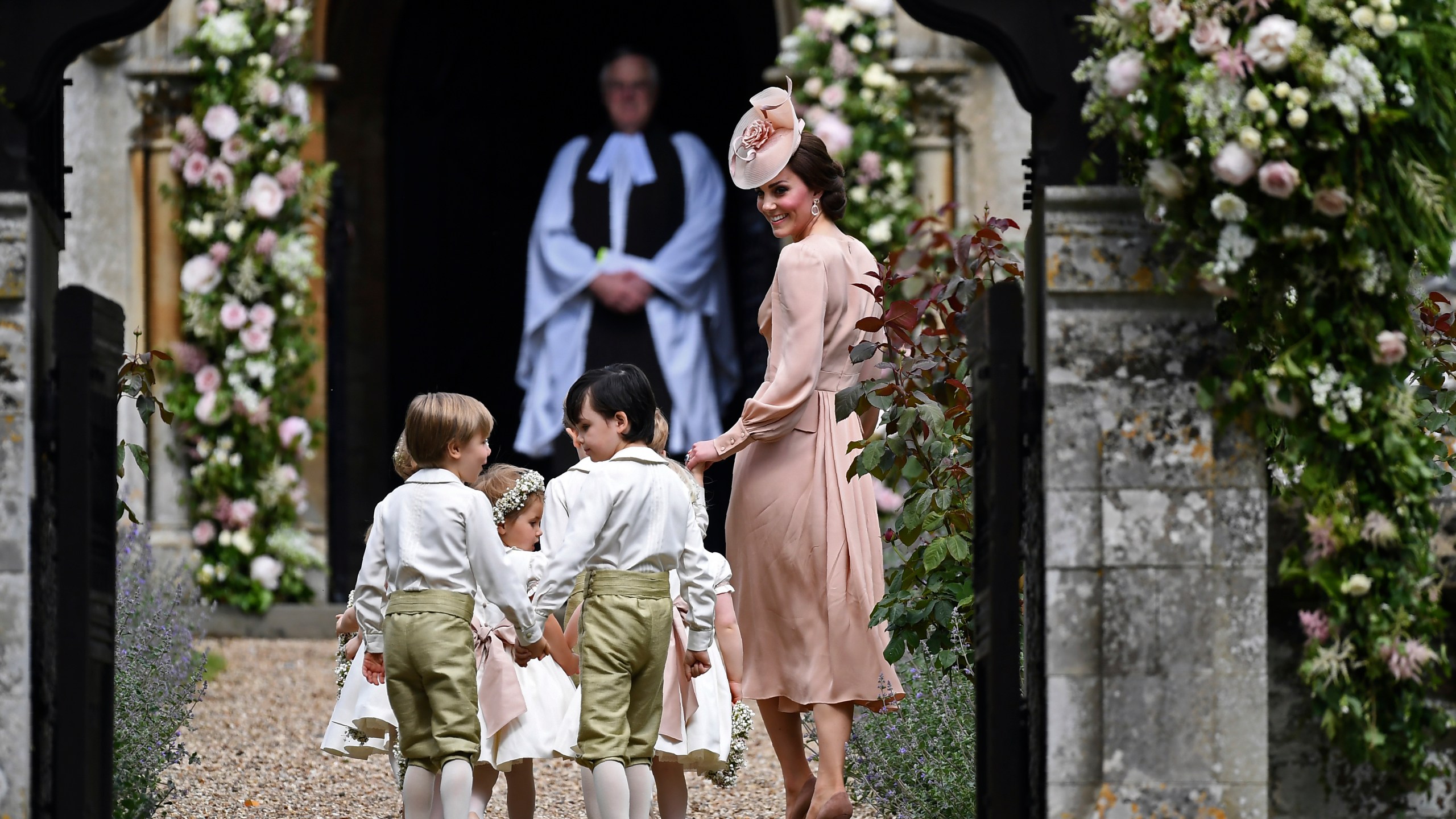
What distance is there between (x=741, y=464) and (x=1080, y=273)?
5.15 feet

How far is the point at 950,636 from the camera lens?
4.69 meters

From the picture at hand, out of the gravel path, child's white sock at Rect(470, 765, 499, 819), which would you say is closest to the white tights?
child's white sock at Rect(470, 765, 499, 819)

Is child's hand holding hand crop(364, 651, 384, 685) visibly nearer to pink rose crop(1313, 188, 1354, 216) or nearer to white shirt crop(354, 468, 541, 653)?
white shirt crop(354, 468, 541, 653)

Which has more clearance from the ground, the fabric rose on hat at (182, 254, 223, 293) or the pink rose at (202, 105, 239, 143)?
the pink rose at (202, 105, 239, 143)

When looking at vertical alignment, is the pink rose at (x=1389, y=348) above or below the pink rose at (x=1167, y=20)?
below

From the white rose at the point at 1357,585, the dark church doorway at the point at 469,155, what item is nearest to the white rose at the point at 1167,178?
the white rose at the point at 1357,585

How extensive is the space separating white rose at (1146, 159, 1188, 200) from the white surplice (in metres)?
5.62

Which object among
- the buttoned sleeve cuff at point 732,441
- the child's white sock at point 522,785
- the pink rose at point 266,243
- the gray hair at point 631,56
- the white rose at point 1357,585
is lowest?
the child's white sock at point 522,785

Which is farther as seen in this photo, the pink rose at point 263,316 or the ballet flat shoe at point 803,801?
the pink rose at point 263,316

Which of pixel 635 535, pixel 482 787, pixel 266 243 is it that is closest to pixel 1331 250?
pixel 635 535

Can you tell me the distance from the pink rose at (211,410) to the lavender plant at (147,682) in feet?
4.52

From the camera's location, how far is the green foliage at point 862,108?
8.44 meters

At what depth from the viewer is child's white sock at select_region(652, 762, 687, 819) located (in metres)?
4.73

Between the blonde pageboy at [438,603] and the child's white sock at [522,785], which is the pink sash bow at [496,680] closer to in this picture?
the child's white sock at [522,785]
